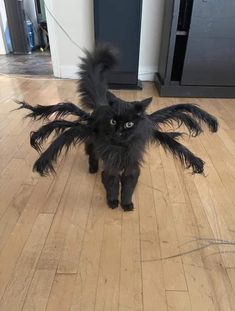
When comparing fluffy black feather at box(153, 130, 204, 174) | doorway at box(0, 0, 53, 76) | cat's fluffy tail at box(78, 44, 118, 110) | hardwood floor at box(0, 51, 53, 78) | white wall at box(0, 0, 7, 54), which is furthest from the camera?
white wall at box(0, 0, 7, 54)

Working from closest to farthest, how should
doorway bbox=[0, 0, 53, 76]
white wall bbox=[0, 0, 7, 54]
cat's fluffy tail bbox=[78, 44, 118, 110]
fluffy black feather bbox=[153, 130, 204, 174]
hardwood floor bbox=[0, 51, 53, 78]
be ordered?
fluffy black feather bbox=[153, 130, 204, 174], cat's fluffy tail bbox=[78, 44, 118, 110], hardwood floor bbox=[0, 51, 53, 78], doorway bbox=[0, 0, 53, 76], white wall bbox=[0, 0, 7, 54]

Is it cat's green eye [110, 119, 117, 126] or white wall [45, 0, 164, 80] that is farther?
white wall [45, 0, 164, 80]

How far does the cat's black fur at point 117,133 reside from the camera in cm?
93

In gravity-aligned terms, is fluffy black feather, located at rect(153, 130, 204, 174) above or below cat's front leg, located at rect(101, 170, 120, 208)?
above

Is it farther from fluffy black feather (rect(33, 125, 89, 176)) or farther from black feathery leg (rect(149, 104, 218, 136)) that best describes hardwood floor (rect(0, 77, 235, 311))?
black feathery leg (rect(149, 104, 218, 136))

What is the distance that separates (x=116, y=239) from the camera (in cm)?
108

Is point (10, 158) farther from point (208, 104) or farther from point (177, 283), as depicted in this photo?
point (208, 104)

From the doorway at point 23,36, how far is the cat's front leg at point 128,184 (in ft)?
8.72

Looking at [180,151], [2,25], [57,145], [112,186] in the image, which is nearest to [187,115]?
[180,151]

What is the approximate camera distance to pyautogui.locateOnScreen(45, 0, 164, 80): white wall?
2.64m

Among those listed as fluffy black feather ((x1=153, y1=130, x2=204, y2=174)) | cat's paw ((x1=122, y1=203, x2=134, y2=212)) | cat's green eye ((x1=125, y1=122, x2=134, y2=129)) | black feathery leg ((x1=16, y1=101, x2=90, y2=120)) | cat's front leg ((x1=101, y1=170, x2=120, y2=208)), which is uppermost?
cat's green eye ((x1=125, y1=122, x2=134, y2=129))

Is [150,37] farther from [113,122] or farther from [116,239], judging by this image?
[116,239]

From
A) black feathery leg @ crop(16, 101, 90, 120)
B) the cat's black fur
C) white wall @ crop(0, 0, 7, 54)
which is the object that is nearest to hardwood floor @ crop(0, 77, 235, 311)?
the cat's black fur

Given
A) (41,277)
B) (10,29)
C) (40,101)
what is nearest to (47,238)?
(41,277)
